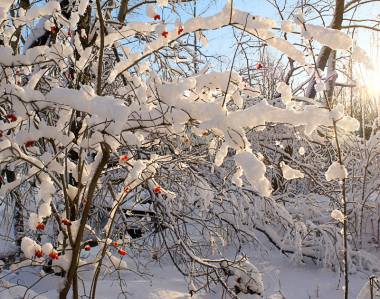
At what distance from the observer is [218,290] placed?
4266 millimetres

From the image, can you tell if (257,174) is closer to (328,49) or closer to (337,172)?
(337,172)

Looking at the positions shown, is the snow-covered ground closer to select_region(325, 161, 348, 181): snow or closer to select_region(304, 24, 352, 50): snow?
select_region(325, 161, 348, 181): snow

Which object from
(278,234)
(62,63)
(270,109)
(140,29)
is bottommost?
(278,234)

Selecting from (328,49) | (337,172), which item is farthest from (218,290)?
(328,49)

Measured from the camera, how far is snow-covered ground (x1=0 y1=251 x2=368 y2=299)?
392 cm

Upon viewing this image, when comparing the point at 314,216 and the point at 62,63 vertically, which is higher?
the point at 62,63

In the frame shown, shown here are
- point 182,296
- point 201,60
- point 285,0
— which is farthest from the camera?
point 285,0

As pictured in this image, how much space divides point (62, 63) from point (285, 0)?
20.8ft

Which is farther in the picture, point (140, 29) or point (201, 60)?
point (201, 60)

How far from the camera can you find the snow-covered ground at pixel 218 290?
3920mm

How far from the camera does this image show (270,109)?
1.56 meters

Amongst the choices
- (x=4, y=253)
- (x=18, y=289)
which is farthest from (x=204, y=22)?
(x=4, y=253)

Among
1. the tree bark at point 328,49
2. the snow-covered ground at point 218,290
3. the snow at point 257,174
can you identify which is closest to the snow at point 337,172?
the snow at point 257,174

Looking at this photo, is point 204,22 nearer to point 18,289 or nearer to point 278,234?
point 18,289
